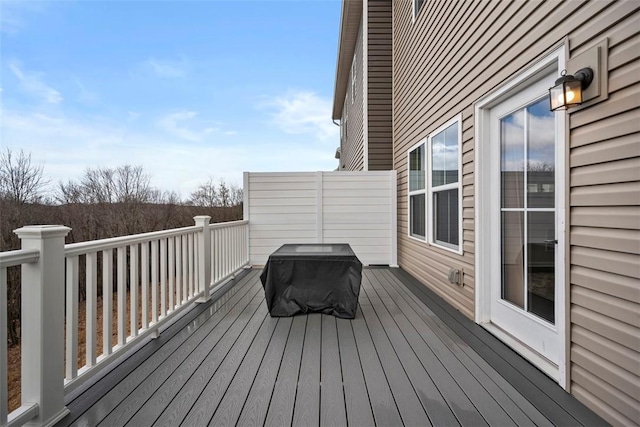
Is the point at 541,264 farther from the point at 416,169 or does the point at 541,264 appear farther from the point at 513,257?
the point at 416,169

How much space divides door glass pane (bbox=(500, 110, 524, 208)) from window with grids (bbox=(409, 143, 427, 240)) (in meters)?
1.81

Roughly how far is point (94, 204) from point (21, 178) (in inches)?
69.2

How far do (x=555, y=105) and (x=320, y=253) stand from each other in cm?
230

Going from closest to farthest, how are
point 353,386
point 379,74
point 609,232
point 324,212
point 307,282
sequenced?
point 609,232 → point 353,386 → point 307,282 → point 324,212 → point 379,74

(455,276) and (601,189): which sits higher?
(601,189)

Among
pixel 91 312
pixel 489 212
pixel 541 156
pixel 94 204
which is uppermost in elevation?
pixel 541 156

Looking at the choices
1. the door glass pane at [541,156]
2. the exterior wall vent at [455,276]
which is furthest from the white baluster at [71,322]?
the exterior wall vent at [455,276]

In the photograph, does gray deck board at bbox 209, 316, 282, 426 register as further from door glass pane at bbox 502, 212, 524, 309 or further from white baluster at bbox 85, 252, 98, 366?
door glass pane at bbox 502, 212, 524, 309

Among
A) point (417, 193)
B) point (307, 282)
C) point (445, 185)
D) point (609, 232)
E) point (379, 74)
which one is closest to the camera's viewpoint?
point (609, 232)

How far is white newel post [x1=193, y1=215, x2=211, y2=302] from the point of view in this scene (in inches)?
143

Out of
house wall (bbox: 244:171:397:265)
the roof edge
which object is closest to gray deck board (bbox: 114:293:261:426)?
house wall (bbox: 244:171:397:265)

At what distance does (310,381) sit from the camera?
6.36 feet

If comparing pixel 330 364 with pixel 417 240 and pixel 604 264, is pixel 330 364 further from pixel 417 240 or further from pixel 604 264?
pixel 417 240

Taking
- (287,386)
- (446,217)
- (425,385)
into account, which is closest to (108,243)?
(287,386)
